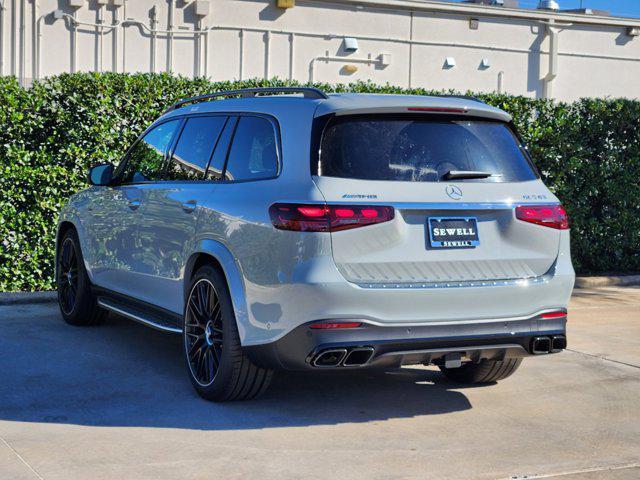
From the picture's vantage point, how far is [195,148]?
6.80 m

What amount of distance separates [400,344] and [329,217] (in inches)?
29.9

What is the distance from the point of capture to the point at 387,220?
5465 mm

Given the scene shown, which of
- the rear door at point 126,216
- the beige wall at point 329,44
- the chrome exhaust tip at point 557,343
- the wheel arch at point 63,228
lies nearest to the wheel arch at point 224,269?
the rear door at point 126,216

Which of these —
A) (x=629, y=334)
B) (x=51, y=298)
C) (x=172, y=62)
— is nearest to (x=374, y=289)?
(x=629, y=334)

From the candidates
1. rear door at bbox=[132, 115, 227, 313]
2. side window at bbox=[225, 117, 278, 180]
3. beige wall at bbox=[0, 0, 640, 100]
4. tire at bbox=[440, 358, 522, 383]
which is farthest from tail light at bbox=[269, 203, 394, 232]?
beige wall at bbox=[0, 0, 640, 100]

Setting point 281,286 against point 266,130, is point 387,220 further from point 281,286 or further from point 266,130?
point 266,130

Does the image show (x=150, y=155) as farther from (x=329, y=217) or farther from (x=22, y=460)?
(x=22, y=460)

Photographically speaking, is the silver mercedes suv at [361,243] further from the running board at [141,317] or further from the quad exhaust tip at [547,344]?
the running board at [141,317]

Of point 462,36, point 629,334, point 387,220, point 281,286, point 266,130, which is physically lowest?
point 629,334

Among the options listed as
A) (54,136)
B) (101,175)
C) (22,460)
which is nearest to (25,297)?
(54,136)

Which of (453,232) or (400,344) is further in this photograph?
(453,232)

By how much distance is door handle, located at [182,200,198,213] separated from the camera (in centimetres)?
641

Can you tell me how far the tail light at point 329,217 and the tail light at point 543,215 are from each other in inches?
32.9

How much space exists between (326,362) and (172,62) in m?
11.2
